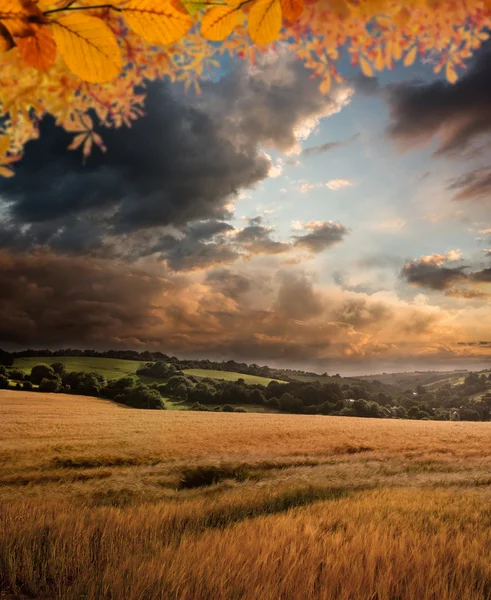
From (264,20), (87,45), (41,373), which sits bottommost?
(41,373)

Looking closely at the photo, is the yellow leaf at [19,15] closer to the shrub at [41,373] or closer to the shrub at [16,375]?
the shrub at [41,373]

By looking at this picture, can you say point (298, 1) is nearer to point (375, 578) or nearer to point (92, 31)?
point (92, 31)

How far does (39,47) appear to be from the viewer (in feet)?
2.52

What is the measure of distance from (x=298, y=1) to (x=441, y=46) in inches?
33.9

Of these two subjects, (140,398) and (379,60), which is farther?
(140,398)

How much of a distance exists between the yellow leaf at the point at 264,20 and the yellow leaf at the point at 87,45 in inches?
12.5

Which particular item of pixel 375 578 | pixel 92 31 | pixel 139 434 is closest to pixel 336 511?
pixel 375 578

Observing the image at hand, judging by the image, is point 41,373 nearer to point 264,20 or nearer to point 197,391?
point 197,391

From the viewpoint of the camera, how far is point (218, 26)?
0.88 meters

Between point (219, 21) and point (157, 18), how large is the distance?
205mm

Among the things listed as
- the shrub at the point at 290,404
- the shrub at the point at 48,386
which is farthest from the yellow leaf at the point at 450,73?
the shrub at the point at 48,386

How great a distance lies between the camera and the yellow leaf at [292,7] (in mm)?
837

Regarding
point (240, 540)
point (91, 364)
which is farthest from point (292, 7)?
point (91, 364)

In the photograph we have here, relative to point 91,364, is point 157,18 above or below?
above
